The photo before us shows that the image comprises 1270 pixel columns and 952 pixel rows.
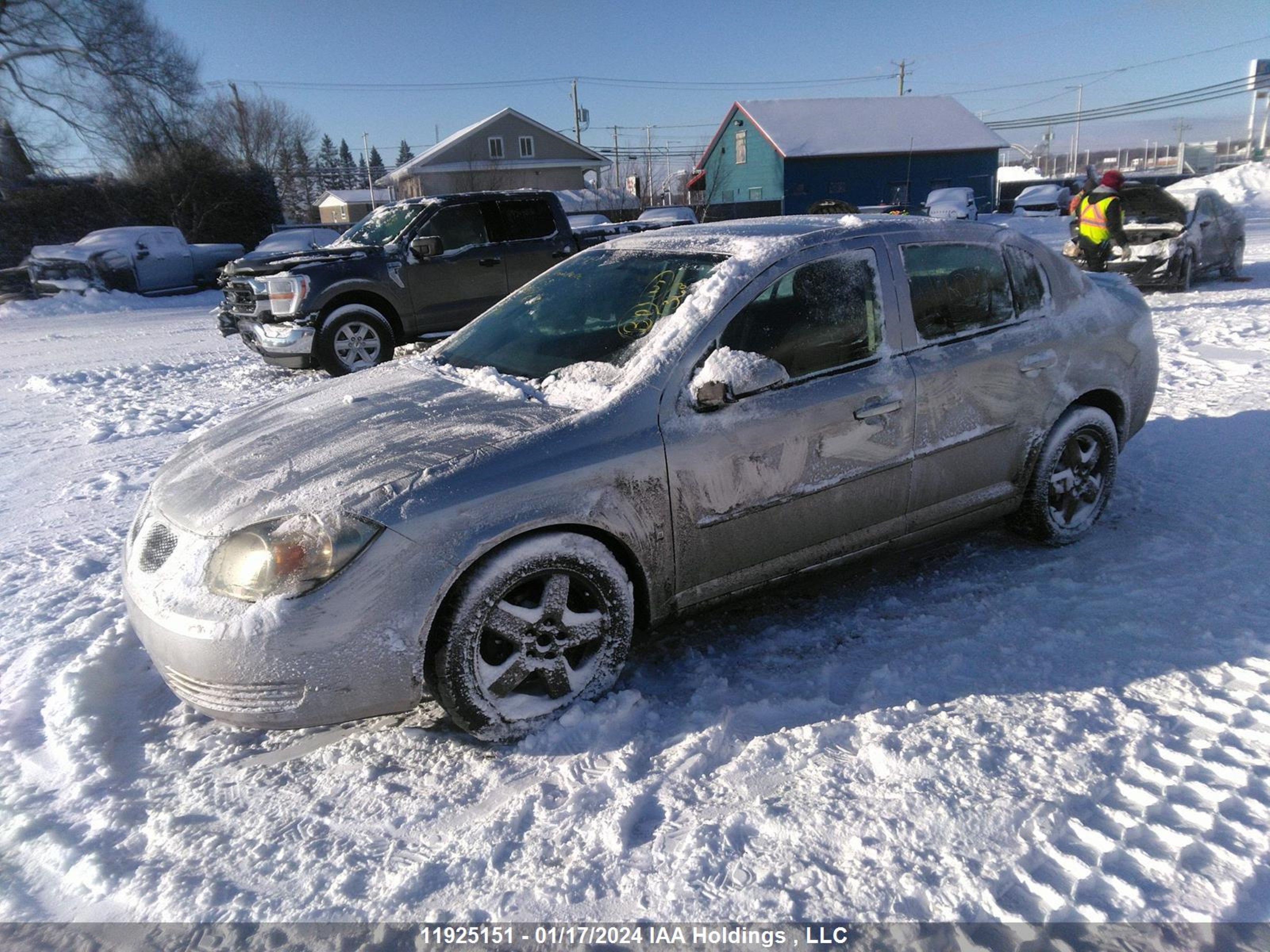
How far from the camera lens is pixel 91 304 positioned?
17.8 metres

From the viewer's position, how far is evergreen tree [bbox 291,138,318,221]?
53406 millimetres

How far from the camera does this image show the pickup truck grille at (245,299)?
905cm

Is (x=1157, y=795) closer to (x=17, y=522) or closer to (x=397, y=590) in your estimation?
(x=397, y=590)

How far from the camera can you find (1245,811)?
2.49m

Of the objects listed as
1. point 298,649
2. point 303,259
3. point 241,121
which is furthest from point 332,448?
point 241,121

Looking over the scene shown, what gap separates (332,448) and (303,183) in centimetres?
5950

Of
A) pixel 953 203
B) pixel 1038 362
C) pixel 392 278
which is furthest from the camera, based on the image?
pixel 953 203

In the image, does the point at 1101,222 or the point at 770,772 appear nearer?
the point at 770,772

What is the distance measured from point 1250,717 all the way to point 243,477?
11.7ft

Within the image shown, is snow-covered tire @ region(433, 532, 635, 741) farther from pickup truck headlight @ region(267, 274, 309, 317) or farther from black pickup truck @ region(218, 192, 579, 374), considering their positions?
pickup truck headlight @ region(267, 274, 309, 317)

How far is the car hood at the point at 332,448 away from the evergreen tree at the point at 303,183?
5397 cm

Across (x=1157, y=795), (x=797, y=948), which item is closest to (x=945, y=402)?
(x=1157, y=795)

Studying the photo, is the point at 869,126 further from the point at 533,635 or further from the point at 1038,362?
the point at 533,635

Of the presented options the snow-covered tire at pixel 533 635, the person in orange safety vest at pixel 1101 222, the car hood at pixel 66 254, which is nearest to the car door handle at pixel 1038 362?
the snow-covered tire at pixel 533 635
